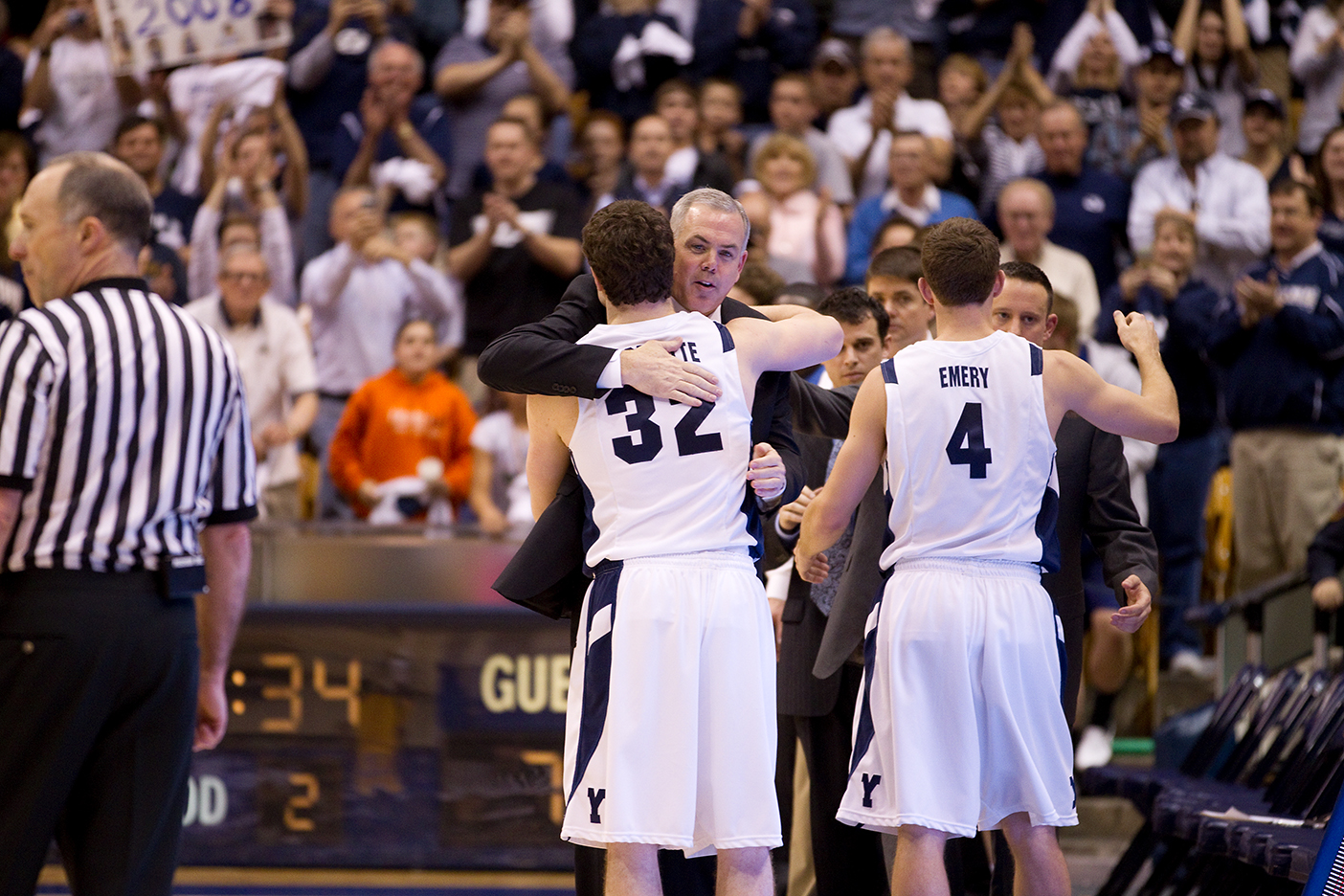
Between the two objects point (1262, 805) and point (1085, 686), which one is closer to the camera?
point (1262, 805)

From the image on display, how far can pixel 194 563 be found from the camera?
397 centimetres

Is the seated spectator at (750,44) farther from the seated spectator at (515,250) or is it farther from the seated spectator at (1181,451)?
the seated spectator at (1181,451)

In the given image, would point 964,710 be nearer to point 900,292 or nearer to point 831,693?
point 831,693

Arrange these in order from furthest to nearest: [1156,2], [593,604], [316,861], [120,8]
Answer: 1. [1156,2]
2. [120,8]
3. [316,861]
4. [593,604]

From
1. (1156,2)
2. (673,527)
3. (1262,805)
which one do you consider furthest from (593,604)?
(1156,2)

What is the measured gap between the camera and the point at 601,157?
10859 millimetres

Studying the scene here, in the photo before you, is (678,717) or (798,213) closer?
(678,717)

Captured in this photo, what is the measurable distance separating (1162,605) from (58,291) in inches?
270

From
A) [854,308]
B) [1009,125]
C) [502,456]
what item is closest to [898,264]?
[854,308]

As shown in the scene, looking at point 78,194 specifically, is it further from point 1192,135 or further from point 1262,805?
point 1192,135

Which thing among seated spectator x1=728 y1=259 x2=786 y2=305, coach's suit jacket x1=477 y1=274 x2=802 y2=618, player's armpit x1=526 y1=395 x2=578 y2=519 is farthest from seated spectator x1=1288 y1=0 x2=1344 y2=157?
player's armpit x1=526 y1=395 x2=578 y2=519

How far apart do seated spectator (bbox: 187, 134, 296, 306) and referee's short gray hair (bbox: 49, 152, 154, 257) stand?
6.41m

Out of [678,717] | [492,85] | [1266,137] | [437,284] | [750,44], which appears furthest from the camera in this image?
[750,44]

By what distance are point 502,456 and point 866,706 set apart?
5.23 metres
